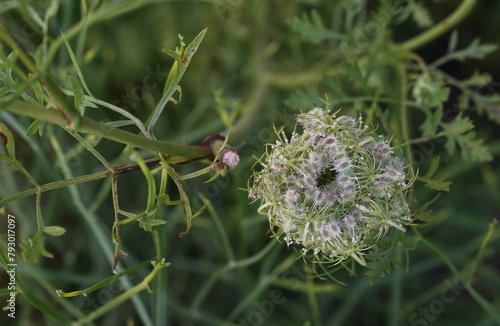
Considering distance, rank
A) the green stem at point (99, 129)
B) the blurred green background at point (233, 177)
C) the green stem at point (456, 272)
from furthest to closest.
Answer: the blurred green background at point (233, 177), the green stem at point (456, 272), the green stem at point (99, 129)

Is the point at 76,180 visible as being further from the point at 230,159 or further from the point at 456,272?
the point at 456,272

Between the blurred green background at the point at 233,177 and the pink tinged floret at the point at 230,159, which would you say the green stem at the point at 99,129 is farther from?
the blurred green background at the point at 233,177

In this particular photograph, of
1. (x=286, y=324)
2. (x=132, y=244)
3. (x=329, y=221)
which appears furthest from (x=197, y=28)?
(x=329, y=221)

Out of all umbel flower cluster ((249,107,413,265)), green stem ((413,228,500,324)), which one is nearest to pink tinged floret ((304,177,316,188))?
umbel flower cluster ((249,107,413,265))

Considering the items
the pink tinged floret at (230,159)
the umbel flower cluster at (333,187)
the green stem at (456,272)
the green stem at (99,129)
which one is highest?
the green stem at (99,129)

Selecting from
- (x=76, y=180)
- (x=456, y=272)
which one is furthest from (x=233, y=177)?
(x=76, y=180)

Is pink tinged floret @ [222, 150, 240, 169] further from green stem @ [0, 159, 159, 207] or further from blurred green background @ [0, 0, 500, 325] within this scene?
blurred green background @ [0, 0, 500, 325]

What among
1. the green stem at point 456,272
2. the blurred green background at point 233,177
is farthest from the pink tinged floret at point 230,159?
the blurred green background at point 233,177
